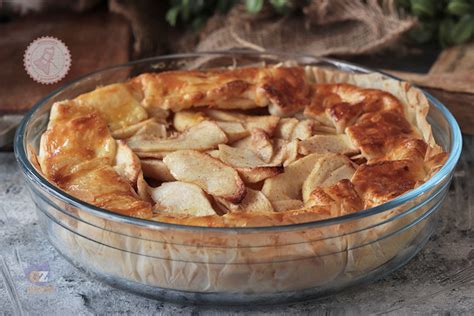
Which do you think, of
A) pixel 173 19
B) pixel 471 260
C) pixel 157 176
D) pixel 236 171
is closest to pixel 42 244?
pixel 157 176

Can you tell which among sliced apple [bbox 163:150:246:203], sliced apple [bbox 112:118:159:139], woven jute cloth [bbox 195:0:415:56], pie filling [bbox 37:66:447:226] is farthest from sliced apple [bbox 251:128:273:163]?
woven jute cloth [bbox 195:0:415:56]

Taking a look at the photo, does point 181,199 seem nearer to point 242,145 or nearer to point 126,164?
point 126,164

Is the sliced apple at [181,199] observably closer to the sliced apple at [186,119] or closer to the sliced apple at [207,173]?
the sliced apple at [207,173]

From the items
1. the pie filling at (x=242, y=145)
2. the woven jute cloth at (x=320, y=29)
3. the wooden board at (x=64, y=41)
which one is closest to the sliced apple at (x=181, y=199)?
the pie filling at (x=242, y=145)

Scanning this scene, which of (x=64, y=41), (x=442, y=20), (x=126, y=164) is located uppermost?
(x=126, y=164)

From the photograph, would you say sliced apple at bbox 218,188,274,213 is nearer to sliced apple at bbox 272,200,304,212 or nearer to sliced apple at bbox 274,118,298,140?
sliced apple at bbox 272,200,304,212

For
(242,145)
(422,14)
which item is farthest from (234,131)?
(422,14)
